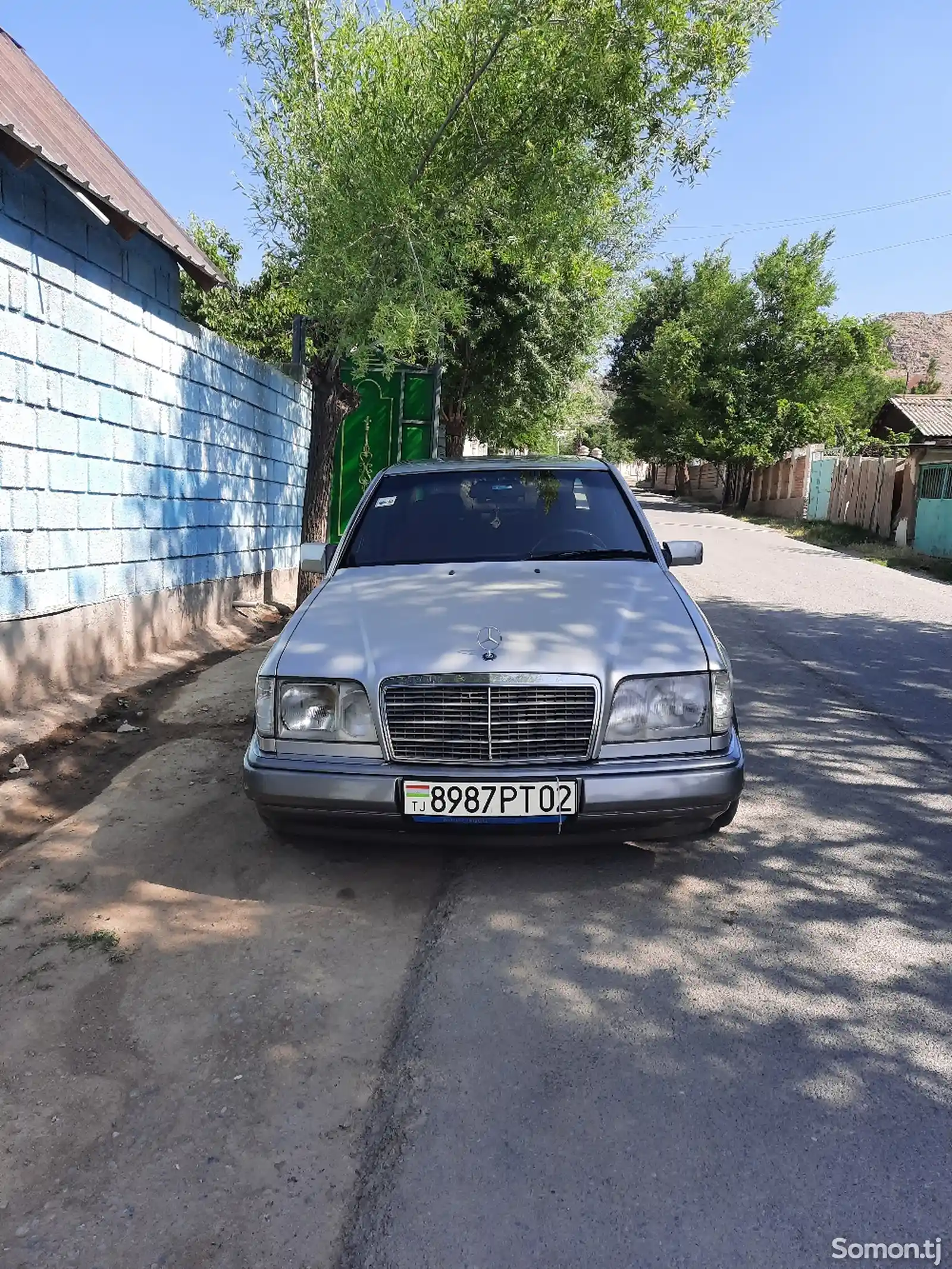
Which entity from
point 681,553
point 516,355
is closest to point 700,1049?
point 681,553

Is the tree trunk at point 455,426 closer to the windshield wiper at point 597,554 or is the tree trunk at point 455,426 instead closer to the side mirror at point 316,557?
the side mirror at point 316,557

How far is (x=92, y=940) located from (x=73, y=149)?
6214 millimetres

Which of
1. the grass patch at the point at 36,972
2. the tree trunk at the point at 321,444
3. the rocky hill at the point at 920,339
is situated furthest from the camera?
the rocky hill at the point at 920,339

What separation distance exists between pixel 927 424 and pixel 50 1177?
39095mm

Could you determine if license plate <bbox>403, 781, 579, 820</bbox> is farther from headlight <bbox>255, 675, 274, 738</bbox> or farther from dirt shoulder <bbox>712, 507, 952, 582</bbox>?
dirt shoulder <bbox>712, 507, 952, 582</bbox>

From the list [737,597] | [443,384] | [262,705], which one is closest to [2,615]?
[262,705]

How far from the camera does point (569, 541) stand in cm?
465

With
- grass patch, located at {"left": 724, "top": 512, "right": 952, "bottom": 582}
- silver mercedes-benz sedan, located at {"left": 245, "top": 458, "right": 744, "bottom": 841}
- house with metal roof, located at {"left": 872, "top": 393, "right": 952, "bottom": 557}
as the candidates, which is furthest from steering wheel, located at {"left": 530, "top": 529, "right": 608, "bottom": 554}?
house with metal roof, located at {"left": 872, "top": 393, "right": 952, "bottom": 557}

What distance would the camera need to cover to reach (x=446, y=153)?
27.0 ft

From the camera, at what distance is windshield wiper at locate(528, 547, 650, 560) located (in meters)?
4.54

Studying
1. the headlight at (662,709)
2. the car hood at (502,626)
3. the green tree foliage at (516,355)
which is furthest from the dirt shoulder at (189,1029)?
the green tree foliage at (516,355)

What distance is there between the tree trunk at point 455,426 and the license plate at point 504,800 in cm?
1796

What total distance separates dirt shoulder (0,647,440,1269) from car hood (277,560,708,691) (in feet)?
2.96

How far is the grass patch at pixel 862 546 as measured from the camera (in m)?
16.8
